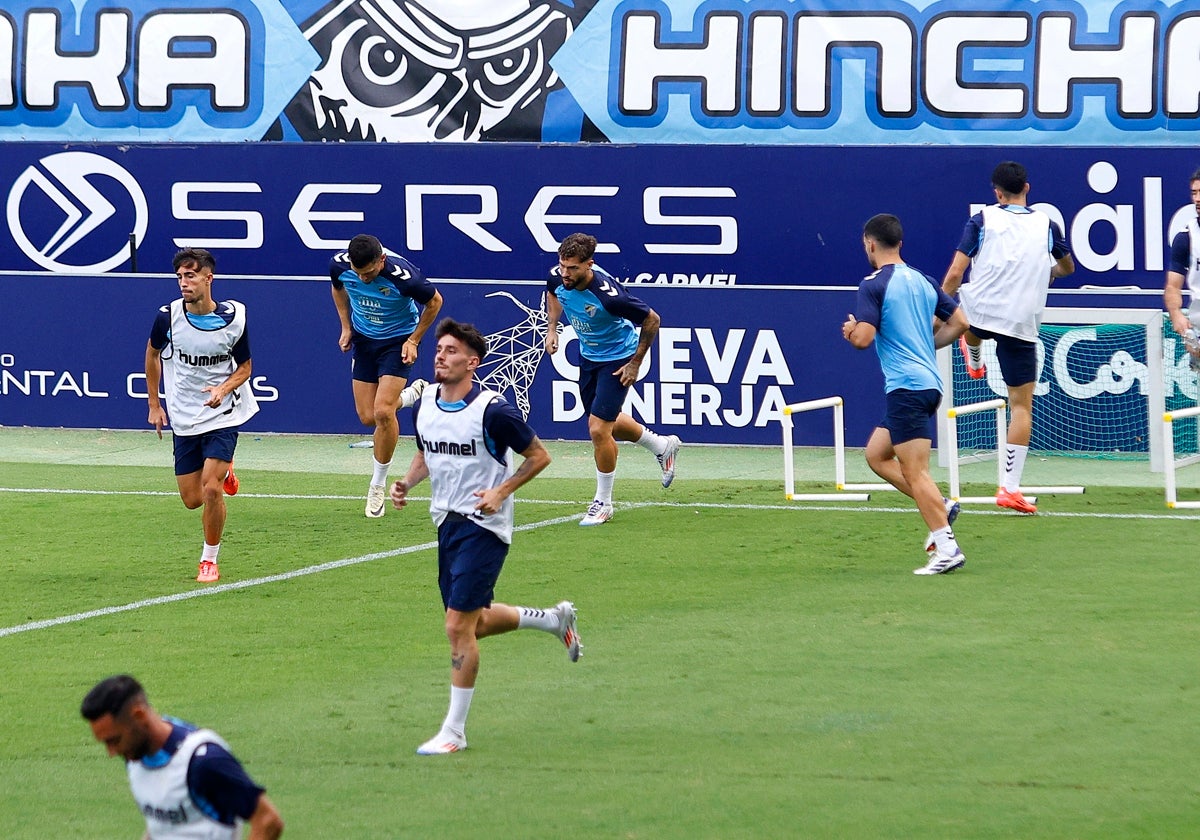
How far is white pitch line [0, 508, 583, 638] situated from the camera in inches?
402

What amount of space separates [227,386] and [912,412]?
4.21m

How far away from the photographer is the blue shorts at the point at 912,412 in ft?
35.0

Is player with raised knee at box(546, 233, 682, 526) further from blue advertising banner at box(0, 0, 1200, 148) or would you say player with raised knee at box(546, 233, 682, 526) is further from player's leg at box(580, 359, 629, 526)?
blue advertising banner at box(0, 0, 1200, 148)

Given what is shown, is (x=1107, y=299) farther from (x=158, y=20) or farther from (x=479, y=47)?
(x=158, y=20)

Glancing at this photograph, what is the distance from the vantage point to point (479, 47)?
20266 mm

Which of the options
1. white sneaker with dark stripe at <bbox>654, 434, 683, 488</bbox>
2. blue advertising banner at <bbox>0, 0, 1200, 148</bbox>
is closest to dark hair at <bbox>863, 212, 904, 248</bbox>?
white sneaker with dark stripe at <bbox>654, 434, 683, 488</bbox>

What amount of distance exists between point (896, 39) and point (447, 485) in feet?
42.4

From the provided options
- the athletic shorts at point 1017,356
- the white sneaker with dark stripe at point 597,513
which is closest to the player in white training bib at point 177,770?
the white sneaker with dark stripe at point 597,513

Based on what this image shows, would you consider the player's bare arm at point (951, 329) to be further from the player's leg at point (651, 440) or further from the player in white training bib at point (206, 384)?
the player in white training bib at point (206, 384)

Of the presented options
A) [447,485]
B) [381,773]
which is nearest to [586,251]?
[447,485]

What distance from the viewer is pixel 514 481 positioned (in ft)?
24.9

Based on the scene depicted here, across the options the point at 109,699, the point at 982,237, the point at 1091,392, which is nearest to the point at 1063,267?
the point at 982,237

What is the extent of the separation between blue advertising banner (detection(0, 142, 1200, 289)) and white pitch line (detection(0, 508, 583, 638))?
21.7 feet

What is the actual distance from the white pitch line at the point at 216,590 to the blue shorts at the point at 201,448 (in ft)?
2.61
